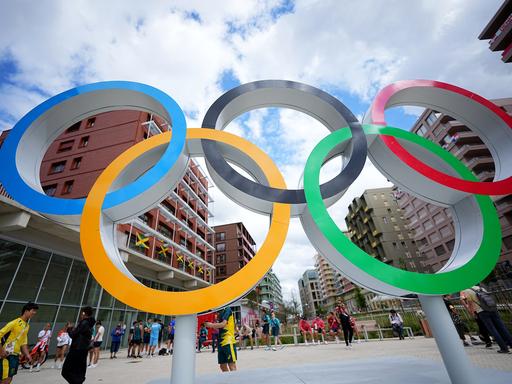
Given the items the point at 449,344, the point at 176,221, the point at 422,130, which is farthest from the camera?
the point at 422,130

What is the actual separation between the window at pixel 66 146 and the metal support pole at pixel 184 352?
88.4ft

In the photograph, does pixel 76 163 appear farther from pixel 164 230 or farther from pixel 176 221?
pixel 176 221

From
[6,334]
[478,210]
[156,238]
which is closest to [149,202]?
[6,334]

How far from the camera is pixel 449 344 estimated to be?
12.4 ft

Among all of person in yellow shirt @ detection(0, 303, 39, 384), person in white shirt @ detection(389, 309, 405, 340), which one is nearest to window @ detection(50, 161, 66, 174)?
person in yellow shirt @ detection(0, 303, 39, 384)

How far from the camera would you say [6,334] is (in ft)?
13.9

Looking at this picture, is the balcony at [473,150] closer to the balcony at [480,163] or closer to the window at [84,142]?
the balcony at [480,163]

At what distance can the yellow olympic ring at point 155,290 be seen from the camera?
3.56 m

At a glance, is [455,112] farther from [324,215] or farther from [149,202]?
[149,202]

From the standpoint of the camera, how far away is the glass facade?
1108 centimetres

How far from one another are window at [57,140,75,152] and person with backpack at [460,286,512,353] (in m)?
30.1

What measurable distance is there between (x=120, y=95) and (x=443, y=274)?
6925 millimetres

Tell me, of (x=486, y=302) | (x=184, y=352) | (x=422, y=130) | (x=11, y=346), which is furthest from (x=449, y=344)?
(x=422, y=130)

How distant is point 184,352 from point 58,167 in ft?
87.1
